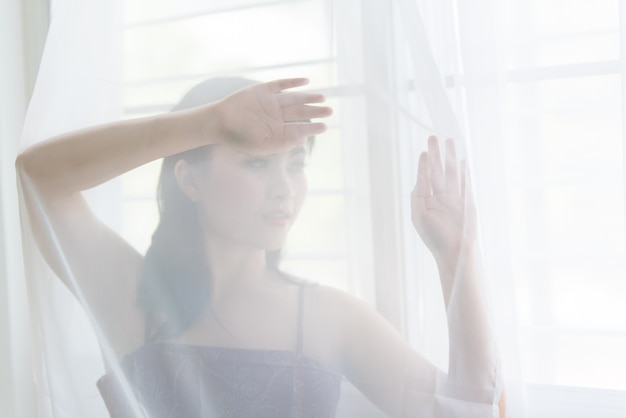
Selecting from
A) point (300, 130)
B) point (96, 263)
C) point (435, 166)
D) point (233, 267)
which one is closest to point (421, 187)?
point (435, 166)

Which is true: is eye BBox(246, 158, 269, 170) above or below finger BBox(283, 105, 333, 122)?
below

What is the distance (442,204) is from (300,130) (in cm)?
21

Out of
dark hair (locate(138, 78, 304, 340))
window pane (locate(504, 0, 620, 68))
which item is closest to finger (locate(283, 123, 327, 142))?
dark hair (locate(138, 78, 304, 340))

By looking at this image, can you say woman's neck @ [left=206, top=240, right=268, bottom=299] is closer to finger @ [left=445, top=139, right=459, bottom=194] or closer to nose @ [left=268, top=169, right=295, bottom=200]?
nose @ [left=268, top=169, right=295, bottom=200]

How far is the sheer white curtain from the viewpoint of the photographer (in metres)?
0.75

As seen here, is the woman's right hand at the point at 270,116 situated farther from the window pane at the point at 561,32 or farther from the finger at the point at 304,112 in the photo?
the window pane at the point at 561,32

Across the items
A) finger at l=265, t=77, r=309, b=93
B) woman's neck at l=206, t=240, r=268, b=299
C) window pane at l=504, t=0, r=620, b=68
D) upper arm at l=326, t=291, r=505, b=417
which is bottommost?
upper arm at l=326, t=291, r=505, b=417

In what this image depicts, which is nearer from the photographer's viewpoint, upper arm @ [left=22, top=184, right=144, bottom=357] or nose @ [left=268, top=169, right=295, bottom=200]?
nose @ [left=268, top=169, right=295, bottom=200]

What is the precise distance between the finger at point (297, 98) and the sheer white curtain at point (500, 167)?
2 cm

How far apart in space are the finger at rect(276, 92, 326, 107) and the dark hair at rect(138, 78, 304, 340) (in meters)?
0.10

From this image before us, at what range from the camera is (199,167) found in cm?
87

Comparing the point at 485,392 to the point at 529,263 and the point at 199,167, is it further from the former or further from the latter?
the point at 199,167

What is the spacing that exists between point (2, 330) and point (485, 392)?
1.04m

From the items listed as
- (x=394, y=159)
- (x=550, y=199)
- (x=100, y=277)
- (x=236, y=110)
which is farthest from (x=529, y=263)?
(x=100, y=277)
